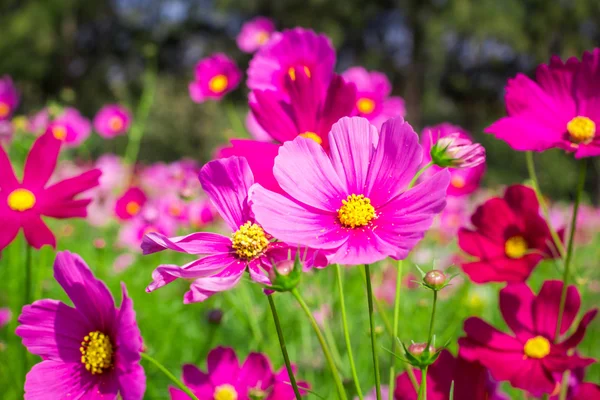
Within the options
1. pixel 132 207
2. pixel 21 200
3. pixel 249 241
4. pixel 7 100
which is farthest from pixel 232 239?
pixel 7 100

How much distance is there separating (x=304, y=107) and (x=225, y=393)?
329 millimetres

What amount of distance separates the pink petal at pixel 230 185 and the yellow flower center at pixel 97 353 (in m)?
0.16

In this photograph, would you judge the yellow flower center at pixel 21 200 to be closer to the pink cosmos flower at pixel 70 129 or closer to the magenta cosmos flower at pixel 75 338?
the magenta cosmos flower at pixel 75 338

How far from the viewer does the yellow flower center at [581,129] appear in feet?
2.08

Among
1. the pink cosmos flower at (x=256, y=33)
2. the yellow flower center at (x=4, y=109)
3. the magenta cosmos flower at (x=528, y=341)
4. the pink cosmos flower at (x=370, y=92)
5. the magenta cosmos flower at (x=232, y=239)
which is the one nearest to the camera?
the magenta cosmos flower at (x=232, y=239)

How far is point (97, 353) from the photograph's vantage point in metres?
0.56

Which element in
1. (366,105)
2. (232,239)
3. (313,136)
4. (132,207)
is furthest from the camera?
(132,207)

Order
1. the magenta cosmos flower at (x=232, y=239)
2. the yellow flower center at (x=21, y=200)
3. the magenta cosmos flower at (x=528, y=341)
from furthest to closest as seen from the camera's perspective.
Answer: the yellow flower center at (x=21, y=200), the magenta cosmos flower at (x=528, y=341), the magenta cosmos flower at (x=232, y=239)

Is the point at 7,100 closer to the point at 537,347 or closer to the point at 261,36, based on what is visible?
the point at 261,36

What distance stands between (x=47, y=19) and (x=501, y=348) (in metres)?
14.0

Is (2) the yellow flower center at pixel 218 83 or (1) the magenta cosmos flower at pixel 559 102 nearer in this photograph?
(1) the magenta cosmos flower at pixel 559 102

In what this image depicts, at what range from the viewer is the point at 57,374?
564mm

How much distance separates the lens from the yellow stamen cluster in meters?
0.69

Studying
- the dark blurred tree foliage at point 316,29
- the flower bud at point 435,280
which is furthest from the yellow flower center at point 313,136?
the dark blurred tree foliage at point 316,29
